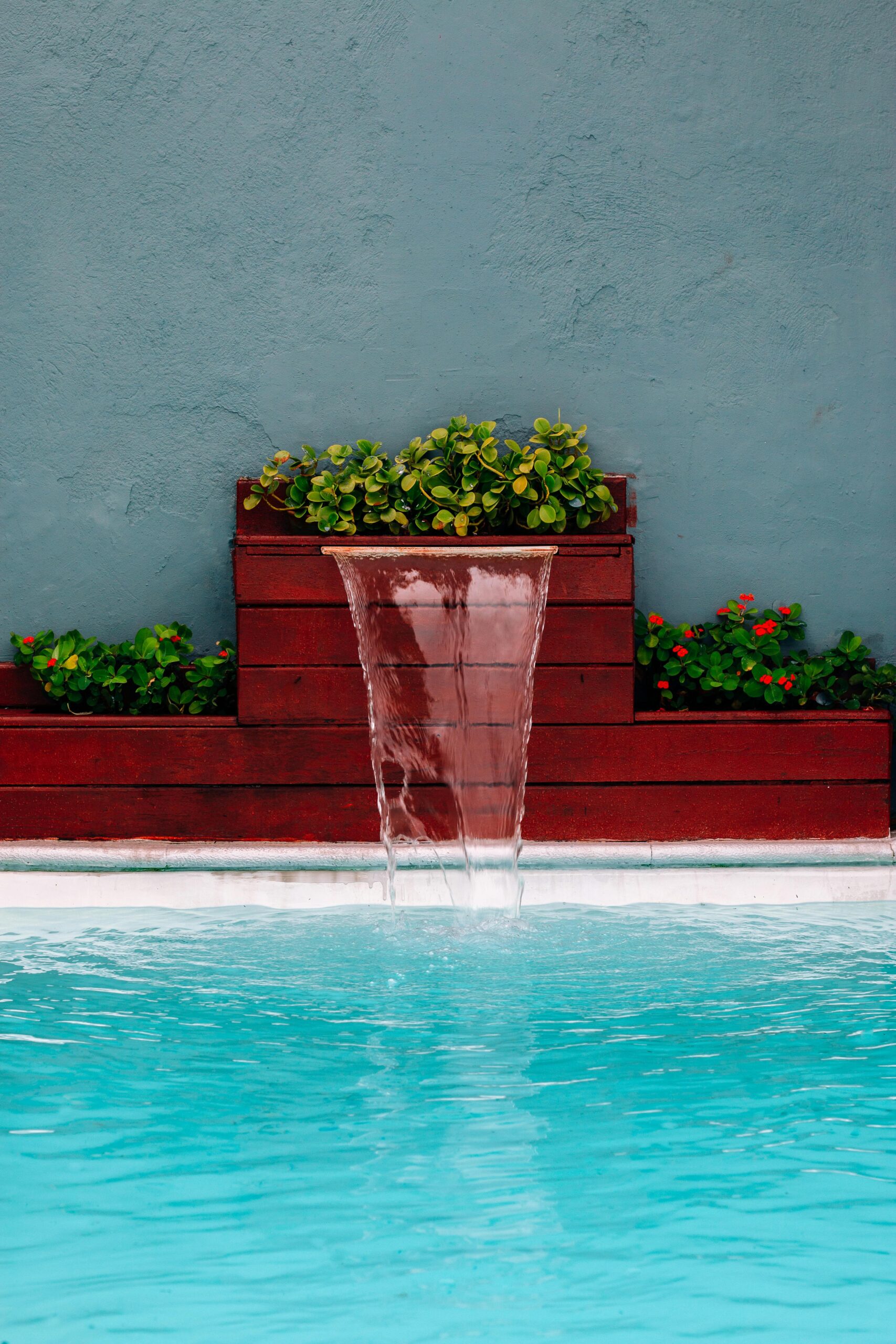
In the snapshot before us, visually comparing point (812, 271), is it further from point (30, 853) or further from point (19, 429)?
point (30, 853)

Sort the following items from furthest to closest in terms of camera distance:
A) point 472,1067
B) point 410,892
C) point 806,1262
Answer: point 410,892 < point 472,1067 < point 806,1262

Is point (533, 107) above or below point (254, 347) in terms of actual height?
above

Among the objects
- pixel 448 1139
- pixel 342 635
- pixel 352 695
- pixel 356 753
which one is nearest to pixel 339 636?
pixel 342 635

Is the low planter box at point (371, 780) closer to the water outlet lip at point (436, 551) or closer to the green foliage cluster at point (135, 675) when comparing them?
the green foliage cluster at point (135, 675)

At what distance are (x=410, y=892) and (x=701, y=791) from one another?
98 cm

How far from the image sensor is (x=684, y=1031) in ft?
7.62

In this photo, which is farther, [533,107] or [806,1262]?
[533,107]

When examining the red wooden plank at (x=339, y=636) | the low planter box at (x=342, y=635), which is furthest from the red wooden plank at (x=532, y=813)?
the red wooden plank at (x=339, y=636)

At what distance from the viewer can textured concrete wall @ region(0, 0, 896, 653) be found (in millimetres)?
4109

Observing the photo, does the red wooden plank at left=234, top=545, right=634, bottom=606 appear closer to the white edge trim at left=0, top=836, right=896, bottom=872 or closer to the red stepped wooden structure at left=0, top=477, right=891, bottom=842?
the red stepped wooden structure at left=0, top=477, right=891, bottom=842

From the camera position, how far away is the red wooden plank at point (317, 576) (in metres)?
3.68

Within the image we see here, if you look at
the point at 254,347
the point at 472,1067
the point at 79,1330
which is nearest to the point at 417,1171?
the point at 472,1067

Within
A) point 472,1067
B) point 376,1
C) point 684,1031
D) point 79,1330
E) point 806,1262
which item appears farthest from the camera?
point 376,1

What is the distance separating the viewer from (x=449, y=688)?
361 cm
